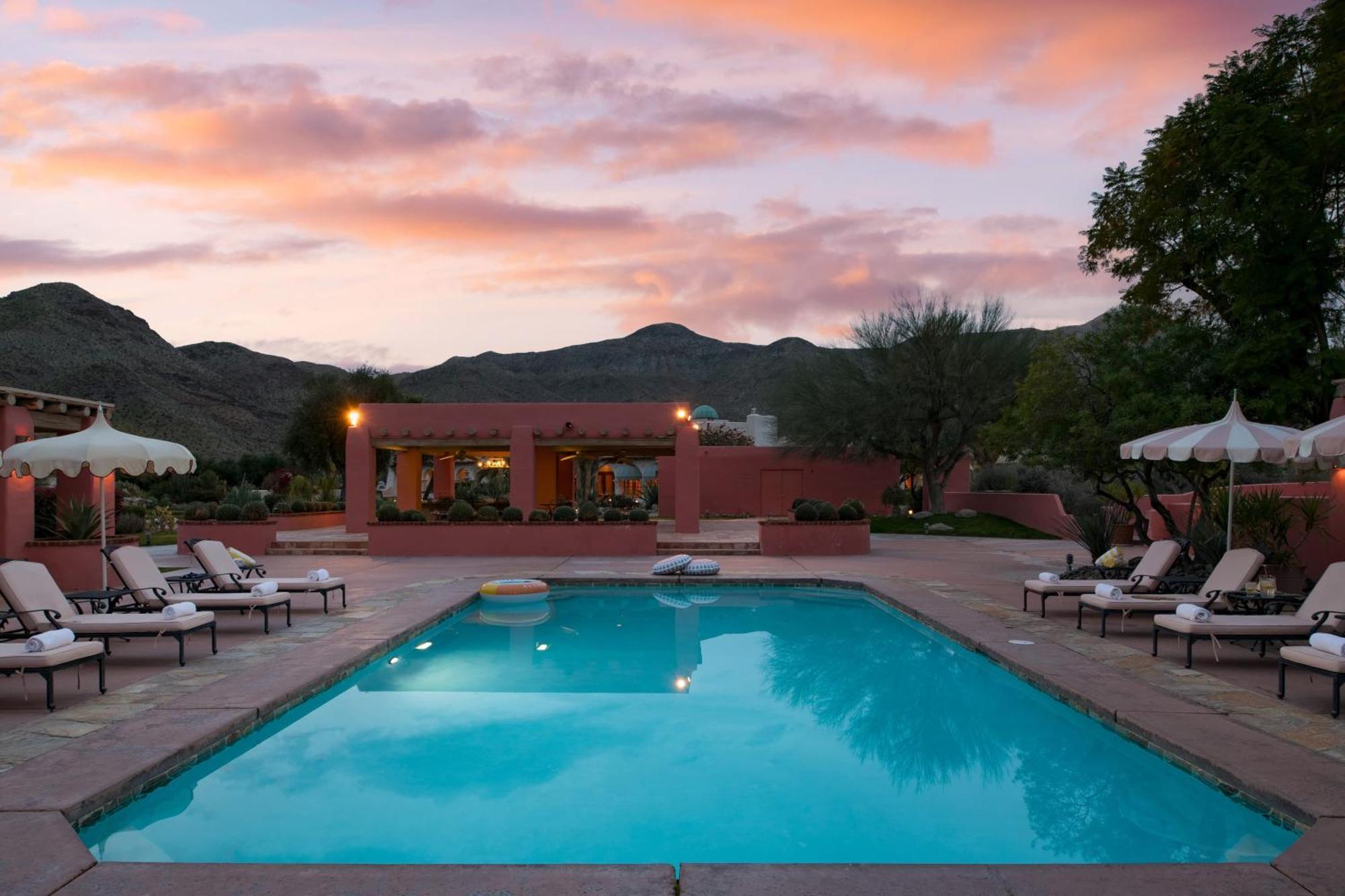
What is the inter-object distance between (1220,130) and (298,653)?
43.6 feet

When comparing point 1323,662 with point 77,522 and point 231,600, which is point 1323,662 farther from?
point 77,522

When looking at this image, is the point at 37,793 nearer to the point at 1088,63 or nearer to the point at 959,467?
the point at 1088,63

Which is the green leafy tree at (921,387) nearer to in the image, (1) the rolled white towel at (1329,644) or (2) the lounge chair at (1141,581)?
(2) the lounge chair at (1141,581)

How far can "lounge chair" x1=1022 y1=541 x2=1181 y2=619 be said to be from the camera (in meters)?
10.0

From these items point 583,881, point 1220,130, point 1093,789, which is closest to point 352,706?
point 583,881

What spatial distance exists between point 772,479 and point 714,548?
13352mm

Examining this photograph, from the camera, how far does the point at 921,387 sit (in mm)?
27547

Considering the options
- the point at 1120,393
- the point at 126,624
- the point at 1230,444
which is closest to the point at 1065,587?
the point at 1230,444

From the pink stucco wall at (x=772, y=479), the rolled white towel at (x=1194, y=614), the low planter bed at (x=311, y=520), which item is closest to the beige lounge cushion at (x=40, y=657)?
the rolled white towel at (x=1194, y=614)

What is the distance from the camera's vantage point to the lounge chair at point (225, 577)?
33.5 ft

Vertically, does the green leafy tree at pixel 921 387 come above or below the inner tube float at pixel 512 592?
above

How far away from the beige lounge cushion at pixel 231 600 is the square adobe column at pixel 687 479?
13.1 m

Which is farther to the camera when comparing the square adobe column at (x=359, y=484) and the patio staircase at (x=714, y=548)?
the square adobe column at (x=359, y=484)

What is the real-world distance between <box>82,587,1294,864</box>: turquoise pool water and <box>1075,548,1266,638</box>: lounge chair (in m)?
1.71
